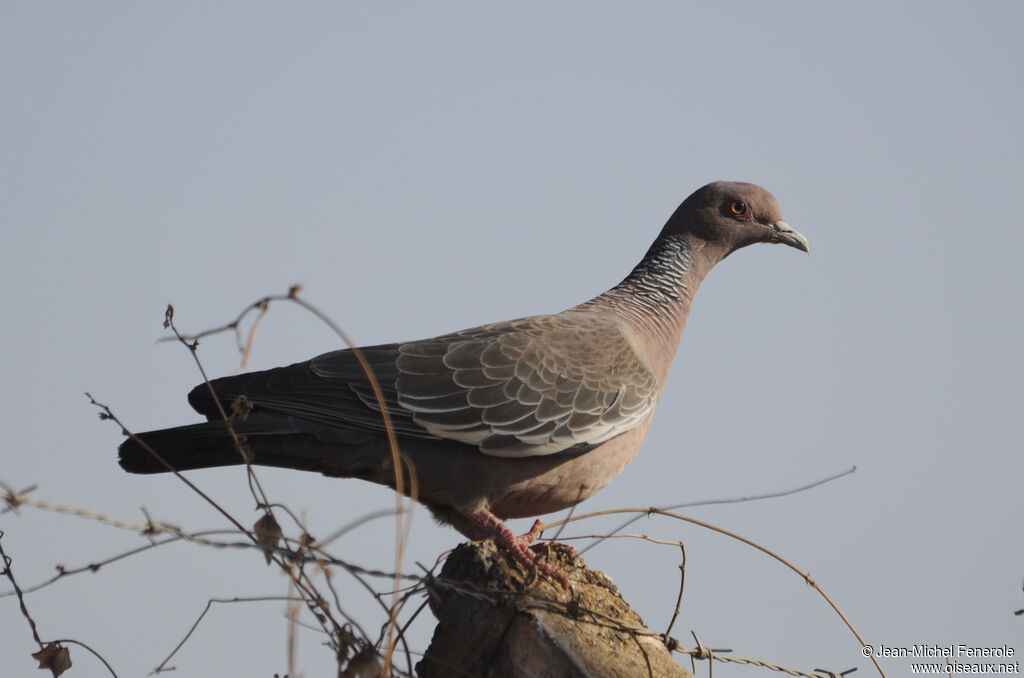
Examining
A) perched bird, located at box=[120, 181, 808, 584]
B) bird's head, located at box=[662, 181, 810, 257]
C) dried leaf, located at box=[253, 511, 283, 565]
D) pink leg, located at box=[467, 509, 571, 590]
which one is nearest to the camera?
dried leaf, located at box=[253, 511, 283, 565]

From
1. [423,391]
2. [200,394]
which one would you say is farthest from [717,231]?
[200,394]

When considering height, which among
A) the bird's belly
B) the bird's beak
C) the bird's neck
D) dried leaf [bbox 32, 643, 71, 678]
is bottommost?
dried leaf [bbox 32, 643, 71, 678]

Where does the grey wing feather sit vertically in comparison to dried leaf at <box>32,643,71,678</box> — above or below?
above

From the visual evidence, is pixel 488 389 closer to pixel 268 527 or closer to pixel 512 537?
pixel 512 537

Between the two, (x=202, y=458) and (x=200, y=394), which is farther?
(x=200, y=394)

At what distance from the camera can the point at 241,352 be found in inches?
113

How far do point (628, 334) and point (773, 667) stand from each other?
195 centimetres

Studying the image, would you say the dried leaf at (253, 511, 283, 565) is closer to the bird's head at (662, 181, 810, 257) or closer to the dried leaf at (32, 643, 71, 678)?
the dried leaf at (32, 643, 71, 678)

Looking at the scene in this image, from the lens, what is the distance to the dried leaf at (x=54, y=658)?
10.4 feet

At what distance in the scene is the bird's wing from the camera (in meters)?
4.32

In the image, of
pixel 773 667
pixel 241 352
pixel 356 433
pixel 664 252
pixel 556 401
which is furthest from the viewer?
pixel 664 252

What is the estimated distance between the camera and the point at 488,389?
14.8 feet

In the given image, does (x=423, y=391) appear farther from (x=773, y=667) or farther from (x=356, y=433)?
(x=773, y=667)

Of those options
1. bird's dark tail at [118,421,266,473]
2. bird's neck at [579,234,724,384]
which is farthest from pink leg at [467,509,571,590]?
bird's neck at [579,234,724,384]
